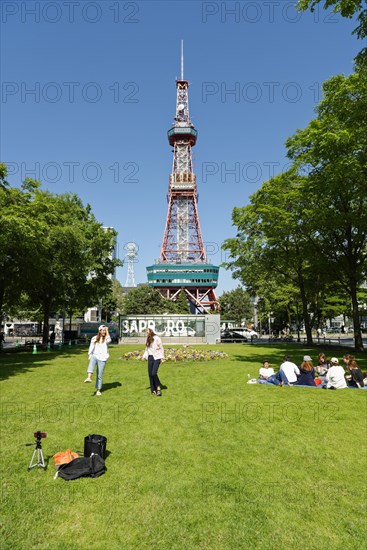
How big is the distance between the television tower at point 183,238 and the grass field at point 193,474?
81.6 m

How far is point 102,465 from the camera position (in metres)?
5.50

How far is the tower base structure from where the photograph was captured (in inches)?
3748

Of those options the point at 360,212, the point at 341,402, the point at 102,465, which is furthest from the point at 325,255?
the point at 102,465

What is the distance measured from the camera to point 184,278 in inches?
3750

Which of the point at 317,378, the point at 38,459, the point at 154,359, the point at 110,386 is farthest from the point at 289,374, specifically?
the point at 38,459

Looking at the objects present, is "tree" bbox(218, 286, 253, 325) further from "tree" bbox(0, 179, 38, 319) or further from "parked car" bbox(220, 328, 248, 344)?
"tree" bbox(0, 179, 38, 319)

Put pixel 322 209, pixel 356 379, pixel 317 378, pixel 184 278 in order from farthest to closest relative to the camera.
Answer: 1. pixel 184 278
2. pixel 322 209
3. pixel 317 378
4. pixel 356 379

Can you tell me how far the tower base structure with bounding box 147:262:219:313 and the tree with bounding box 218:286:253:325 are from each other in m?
3.20

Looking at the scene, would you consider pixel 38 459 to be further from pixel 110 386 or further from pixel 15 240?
pixel 15 240

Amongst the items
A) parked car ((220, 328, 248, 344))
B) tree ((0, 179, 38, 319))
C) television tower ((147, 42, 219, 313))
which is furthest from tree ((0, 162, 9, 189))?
→ television tower ((147, 42, 219, 313))

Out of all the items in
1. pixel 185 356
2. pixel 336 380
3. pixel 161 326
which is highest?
pixel 161 326

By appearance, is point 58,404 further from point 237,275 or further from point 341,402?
point 237,275

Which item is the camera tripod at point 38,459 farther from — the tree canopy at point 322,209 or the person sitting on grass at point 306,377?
the tree canopy at point 322,209

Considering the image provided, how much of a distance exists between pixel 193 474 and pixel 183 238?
97.4 m
